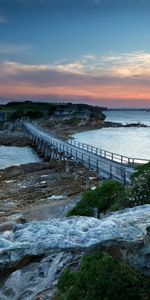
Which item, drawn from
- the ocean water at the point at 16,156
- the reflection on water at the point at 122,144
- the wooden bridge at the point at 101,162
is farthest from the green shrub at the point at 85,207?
the reflection on water at the point at 122,144

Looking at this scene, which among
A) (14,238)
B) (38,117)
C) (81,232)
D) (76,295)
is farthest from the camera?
(38,117)

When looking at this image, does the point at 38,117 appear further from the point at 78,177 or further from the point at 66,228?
the point at 66,228

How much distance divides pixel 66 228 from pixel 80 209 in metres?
4.56

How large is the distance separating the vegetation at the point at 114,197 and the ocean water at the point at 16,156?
125 ft

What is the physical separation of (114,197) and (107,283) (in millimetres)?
8592

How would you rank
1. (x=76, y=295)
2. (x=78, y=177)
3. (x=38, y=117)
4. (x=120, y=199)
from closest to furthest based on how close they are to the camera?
(x=76, y=295), (x=120, y=199), (x=78, y=177), (x=38, y=117)

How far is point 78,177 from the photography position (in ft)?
122

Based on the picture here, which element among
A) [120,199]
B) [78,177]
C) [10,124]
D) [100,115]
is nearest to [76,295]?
[120,199]

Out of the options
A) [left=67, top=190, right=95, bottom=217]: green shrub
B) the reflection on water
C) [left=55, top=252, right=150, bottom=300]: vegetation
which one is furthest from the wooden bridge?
the reflection on water

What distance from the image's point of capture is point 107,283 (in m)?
8.45

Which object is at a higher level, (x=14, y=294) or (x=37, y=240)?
(x=37, y=240)

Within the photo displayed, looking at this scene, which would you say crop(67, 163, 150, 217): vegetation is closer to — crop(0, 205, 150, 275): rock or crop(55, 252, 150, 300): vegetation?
crop(0, 205, 150, 275): rock

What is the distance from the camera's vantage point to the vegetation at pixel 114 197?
14.4 meters

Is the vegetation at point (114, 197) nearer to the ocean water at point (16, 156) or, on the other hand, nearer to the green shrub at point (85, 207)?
the green shrub at point (85, 207)
